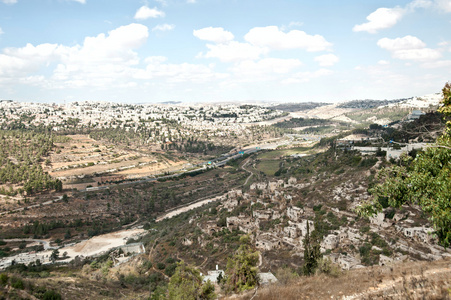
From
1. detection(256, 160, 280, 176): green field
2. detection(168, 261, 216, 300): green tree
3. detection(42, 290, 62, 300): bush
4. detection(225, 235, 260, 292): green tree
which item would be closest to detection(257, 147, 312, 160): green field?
detection(256, 160, 280, 176): green field

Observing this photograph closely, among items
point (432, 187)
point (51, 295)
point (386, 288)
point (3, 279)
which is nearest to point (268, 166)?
point (51, 295)

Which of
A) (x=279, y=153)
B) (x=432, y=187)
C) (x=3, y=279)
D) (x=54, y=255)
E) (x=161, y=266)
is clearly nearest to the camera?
(x=432, y=187)

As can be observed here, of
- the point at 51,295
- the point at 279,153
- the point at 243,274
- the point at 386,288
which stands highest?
the point at 386,288

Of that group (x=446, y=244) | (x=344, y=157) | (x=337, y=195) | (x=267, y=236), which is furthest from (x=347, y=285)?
(x=344, y=157)

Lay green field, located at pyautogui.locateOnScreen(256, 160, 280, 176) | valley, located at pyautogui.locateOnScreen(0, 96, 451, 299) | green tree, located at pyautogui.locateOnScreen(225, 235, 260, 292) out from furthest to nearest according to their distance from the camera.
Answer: green field, located at pyautogui.locateOnScreen(256, 160, 280, 176) → valley, located at pyautogui.locateOnScreen(0, 96, 451, 299) → green tree, located at pyautogui.locateOnScreen(225, 235, 260, 292)

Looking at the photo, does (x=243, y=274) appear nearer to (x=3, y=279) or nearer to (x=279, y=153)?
(x=3, y=279)

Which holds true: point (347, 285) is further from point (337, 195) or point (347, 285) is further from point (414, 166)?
point (337, 195)

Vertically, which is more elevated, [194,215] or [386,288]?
[386,288]

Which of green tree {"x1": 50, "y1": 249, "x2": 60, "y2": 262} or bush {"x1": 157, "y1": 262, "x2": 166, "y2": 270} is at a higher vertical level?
bush {"x1": 157, "y1": 262, "x2": 166, "y2": 270}

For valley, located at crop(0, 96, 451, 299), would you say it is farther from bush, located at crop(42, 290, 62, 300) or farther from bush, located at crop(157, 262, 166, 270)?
bush, located at crop(42, 290, 62, 300)
